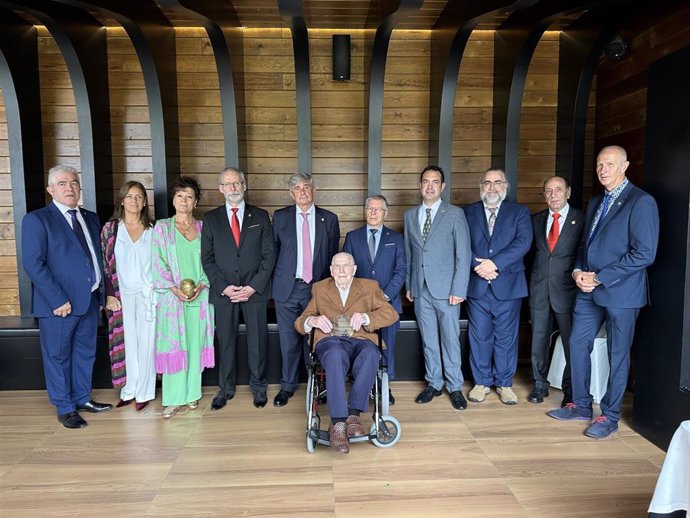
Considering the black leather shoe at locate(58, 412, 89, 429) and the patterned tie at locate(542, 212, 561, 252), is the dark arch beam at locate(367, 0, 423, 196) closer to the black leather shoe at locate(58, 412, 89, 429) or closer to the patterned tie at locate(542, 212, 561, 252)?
the patterned tie at locate(542, 212, 561, 252)

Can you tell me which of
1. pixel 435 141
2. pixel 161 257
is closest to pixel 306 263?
pixel 161 257

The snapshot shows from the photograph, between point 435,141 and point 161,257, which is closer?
point 161,257

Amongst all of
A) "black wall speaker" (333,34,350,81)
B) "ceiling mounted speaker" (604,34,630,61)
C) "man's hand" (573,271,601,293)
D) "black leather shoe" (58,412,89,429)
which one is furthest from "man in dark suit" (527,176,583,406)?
"black leather shoe" (58,412,89,429)

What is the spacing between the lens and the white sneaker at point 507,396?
12.4ft

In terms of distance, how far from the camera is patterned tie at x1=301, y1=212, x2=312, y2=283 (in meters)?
3.78

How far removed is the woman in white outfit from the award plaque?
1.42m

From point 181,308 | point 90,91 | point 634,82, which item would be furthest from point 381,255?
point 90,91

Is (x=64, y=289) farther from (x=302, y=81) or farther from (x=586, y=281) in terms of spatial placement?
(x=586, y=281)

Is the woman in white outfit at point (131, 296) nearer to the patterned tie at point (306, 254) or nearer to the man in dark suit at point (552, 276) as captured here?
the patterned tie at point (306, 254)

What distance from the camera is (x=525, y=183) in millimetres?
4930

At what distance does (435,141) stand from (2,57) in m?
3.83

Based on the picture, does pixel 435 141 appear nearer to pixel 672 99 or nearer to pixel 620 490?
pixel 672 99

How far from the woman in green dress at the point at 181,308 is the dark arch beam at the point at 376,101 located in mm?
1565

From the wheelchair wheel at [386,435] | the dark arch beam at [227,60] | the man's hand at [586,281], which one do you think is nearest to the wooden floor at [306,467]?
the wheelchair wheel at [386,435]
